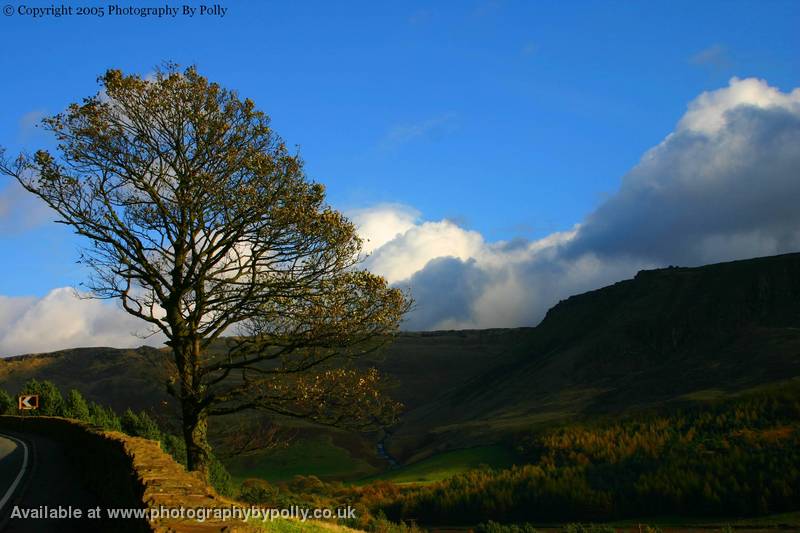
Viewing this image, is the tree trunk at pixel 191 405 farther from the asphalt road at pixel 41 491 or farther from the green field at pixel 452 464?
the green field at pixel 452 464

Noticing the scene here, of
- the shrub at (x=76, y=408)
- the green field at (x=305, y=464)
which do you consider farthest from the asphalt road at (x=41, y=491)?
the green field at (x=305, y=464)

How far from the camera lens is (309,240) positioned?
22.5m

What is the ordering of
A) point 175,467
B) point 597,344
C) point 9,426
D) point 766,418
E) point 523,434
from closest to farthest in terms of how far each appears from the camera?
point 175,467, point 9,426, point 766,418, point 523,434, point 597,344

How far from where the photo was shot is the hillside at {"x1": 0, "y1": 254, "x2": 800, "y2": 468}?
10694 centimetres

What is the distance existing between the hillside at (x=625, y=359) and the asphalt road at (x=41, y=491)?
64.0 m

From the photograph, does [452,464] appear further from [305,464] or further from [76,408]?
[76,408]

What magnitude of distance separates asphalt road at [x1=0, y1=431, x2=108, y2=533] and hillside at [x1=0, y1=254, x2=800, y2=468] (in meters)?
64.0

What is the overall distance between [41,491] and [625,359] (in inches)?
5329

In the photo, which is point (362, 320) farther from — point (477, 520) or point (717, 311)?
point (717, 311)

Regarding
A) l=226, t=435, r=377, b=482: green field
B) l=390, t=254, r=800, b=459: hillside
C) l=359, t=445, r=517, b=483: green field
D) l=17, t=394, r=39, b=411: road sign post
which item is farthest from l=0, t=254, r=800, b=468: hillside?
l=17, t=394, r=39, b=411: road sign post

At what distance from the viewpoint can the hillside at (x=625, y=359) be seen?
107 m

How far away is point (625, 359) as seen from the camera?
14200 cm

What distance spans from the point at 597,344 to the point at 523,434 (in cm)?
6364

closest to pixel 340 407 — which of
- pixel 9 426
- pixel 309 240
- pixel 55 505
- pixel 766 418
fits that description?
pixel 309 240
